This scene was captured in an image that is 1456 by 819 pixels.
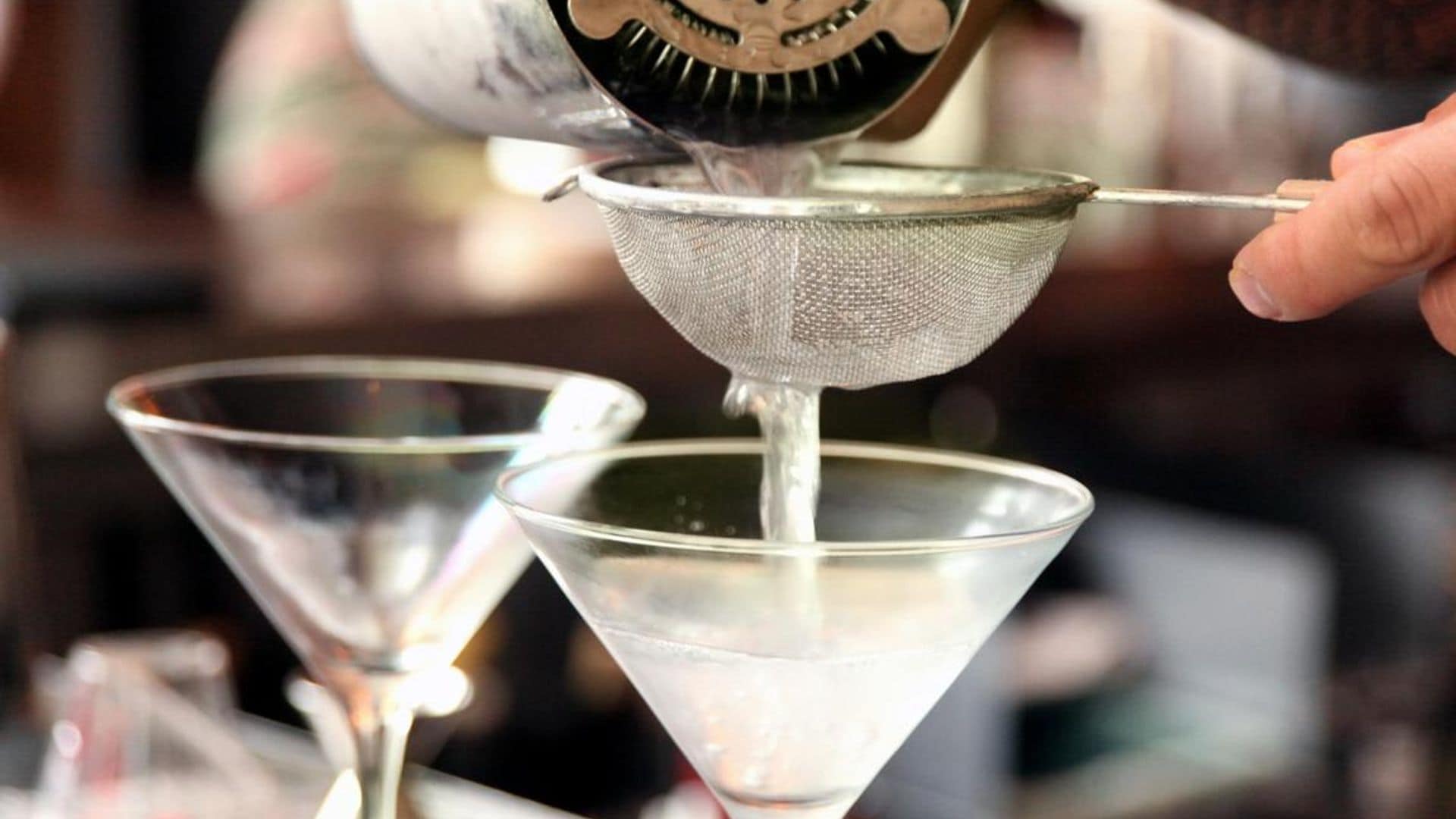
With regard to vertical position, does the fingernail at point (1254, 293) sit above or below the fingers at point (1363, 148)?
below

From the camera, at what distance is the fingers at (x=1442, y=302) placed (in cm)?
51

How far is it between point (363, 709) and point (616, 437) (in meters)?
0.15

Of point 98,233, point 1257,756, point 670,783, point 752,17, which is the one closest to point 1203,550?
point 1257,756

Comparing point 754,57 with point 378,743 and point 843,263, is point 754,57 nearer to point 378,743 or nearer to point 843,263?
point 843,263

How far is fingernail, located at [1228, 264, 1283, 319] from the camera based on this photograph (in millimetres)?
509

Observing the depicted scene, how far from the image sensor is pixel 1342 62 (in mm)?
670

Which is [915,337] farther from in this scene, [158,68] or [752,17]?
[158,68]

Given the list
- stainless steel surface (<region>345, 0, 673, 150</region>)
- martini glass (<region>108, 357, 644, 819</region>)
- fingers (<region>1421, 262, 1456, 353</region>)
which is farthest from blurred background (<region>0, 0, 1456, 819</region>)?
fingers (<region>1421, 262, 1456, 353</region>)

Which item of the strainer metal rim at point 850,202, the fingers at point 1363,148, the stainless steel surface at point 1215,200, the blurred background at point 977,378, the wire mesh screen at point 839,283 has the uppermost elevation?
the fingers at point 1363,148

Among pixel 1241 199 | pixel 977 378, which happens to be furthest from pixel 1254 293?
pixel 977 378

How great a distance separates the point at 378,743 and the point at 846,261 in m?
0.30

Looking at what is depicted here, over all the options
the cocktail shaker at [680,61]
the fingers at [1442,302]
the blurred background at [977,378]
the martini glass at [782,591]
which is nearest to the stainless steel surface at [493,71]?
the cocktail shaker at [680,61]

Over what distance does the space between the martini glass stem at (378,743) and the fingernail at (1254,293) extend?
0.38m

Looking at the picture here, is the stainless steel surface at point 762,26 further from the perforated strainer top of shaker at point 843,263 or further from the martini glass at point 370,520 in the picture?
the martini glass at point 370,520
